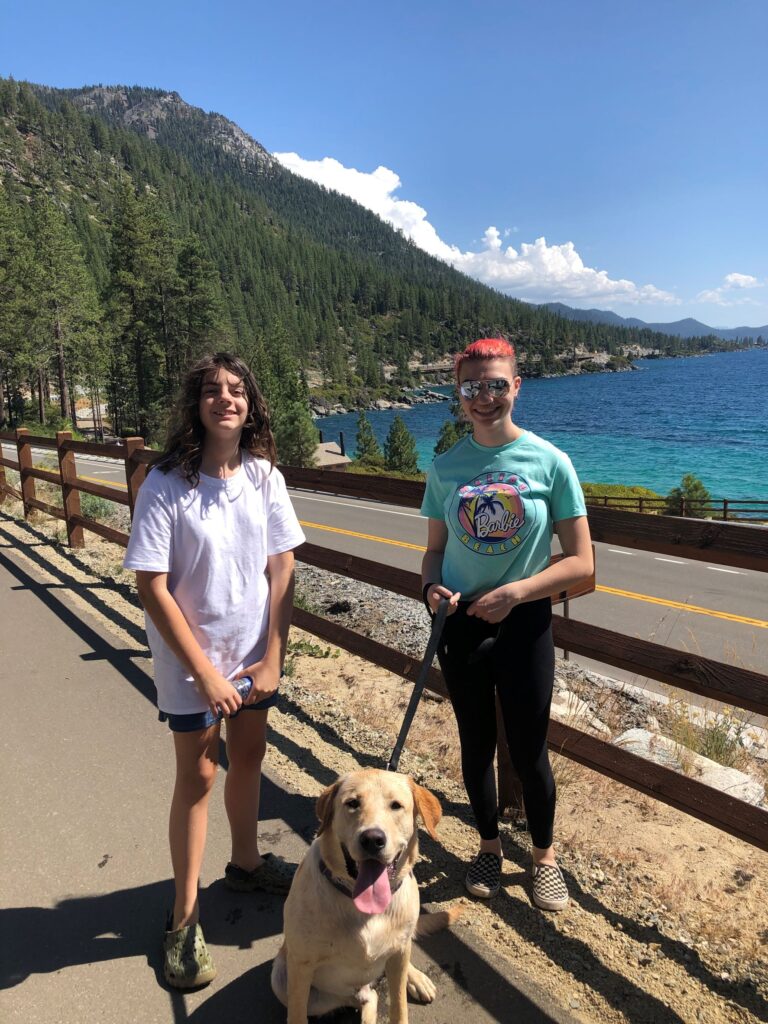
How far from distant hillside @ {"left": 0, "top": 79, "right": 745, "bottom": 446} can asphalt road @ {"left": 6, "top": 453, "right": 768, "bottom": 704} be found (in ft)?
24.0

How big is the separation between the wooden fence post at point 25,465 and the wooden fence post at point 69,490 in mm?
1895

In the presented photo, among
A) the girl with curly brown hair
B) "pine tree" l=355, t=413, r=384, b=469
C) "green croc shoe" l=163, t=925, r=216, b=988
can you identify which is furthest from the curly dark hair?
"pine tree" l=355, t=413, r=384, b=469

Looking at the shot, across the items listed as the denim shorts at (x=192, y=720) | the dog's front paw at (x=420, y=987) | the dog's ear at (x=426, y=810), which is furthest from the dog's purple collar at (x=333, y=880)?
the denim shorts at (x=192, y=720)

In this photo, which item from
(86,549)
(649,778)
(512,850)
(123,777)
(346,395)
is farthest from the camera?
(346,395)

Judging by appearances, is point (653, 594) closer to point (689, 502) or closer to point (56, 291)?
point (689, 502)

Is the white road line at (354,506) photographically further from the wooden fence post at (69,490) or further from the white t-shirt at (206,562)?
the white t-shirt at (206,562)

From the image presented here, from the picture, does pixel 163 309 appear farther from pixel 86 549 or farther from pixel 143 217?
pixel 86 549

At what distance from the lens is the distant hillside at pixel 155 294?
4497cm

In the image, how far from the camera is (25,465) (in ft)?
34.3

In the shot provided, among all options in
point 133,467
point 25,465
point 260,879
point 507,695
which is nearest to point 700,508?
point 25,465

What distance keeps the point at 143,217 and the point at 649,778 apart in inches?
2353

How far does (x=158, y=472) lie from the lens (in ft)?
7.16

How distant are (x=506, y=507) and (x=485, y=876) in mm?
1604

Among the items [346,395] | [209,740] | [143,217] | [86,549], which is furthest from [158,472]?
[346,395]
